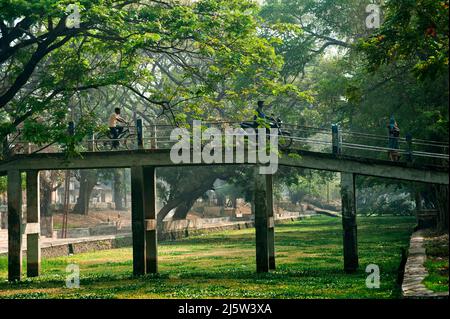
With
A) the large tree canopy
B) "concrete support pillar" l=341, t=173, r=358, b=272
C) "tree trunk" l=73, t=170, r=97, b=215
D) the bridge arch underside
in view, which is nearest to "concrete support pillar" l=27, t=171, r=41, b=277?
the bridge arch underside

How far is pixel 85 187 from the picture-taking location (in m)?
66.6

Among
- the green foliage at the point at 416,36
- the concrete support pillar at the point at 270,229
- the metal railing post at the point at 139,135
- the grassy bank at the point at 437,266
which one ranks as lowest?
the grassy bank at the point at 437,266

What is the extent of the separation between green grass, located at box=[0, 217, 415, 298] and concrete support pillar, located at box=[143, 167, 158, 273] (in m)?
0.61

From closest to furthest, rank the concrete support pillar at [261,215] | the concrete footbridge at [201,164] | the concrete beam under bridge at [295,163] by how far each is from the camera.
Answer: the concrete beam under bridge at [295,163]
the concrete footbridge at [201,164]
the concrete support pillar at [261,215]

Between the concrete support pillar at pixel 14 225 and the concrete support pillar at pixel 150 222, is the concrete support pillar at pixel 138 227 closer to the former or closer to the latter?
the concrete support pillar at pixel 150 222

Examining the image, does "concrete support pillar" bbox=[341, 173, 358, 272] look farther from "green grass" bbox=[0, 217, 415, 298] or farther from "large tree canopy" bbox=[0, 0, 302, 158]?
"large tree canopy" bbox=[0, 0, 302, 158]

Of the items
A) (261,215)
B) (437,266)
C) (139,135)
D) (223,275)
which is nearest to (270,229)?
(261,215)

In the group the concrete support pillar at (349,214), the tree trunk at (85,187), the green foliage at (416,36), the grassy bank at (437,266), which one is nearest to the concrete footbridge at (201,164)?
the concrete support pillar at (349,214)

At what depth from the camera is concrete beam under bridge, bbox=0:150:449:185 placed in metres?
25.4

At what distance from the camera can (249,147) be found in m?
26.3

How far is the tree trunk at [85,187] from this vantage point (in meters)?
64.8
